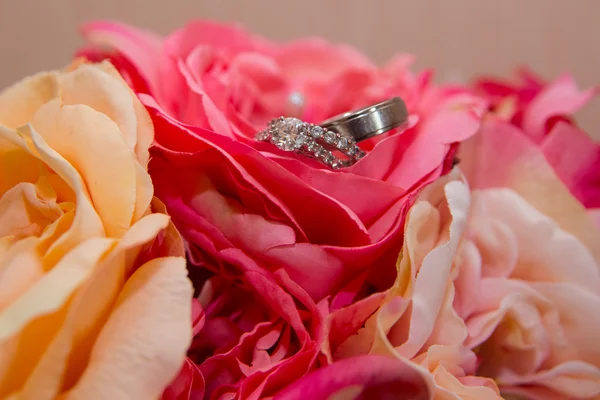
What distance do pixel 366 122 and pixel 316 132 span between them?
0.13ft


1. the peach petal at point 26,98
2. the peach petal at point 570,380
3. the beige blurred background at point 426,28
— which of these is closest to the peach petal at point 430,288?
the peach petal at point 570,380

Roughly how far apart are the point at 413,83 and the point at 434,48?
300 mm

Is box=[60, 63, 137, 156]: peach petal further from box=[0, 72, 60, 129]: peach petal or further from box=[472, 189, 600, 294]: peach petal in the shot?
box=[472, 189, 600, 294]: peach petal

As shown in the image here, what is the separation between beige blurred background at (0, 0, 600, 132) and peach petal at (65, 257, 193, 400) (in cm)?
52

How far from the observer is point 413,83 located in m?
0.44

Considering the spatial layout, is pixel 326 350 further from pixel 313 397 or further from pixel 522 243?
pixel 522 243

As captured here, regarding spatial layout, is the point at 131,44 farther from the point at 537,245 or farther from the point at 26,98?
the point at 537,245

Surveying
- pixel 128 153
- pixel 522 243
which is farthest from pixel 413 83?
pixel 128 153

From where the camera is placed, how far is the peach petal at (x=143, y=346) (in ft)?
0.71

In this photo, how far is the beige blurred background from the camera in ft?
2.17

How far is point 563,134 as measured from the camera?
1.34 feet

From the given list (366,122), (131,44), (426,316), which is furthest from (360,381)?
(131,44)

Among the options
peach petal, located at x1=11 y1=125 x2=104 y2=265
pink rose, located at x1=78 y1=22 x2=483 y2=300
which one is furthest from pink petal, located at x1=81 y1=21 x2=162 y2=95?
peach petal, located at x1=11 y1=125 x2=104 y2=265

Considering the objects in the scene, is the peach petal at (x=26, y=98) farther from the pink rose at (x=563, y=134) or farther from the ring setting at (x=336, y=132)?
the pink rose at (x=563, y=134)
